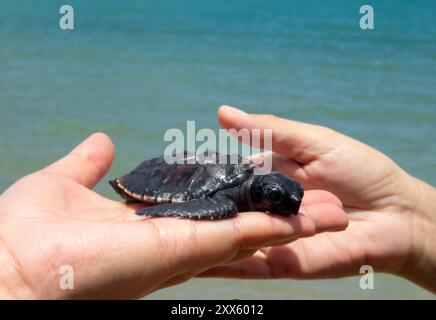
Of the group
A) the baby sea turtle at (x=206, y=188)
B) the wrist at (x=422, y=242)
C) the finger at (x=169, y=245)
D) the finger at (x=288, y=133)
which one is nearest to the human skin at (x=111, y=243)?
the finger at (x=169, y=245)

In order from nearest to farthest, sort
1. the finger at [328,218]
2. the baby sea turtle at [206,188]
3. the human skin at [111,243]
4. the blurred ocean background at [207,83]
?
the human skin at [111,243] < the baby sea turtle at [206,188] < the finger at [328,218] < the blurred ocean background at [207,83]

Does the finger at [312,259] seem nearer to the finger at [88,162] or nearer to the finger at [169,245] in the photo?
the finger at [169,245]

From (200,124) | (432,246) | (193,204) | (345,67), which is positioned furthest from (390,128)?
(193,204)

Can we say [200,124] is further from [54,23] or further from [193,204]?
[54,23]

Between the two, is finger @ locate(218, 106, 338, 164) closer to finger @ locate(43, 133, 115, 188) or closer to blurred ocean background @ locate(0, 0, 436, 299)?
finger @ locate(43, 133, 115, 188)

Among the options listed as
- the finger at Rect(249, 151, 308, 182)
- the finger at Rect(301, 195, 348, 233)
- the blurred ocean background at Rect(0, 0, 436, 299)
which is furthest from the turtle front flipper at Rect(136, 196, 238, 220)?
the blurred ocean background at Rect(0, 0, 436, 299)

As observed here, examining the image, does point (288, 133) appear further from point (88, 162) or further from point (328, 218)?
point (88, 162)
